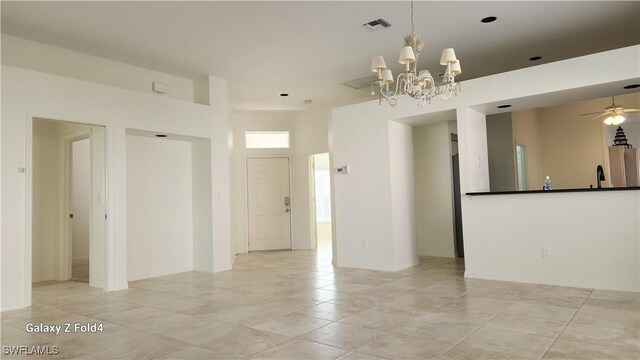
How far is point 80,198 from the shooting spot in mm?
7641

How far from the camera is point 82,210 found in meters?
7.73

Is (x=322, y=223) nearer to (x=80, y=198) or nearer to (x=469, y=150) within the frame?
(x=80, y=198)

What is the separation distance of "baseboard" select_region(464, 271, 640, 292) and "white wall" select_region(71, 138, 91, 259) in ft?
21.8

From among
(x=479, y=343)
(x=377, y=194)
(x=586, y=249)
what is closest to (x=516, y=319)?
(x=479, y=343)

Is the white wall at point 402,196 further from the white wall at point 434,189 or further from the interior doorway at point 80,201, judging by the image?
the interior doorway at point 80,201

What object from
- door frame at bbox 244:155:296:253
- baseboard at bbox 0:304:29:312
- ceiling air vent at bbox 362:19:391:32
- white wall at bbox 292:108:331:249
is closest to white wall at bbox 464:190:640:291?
ceiling air vent at bbox 362:19:391:32

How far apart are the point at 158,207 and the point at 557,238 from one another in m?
5.35

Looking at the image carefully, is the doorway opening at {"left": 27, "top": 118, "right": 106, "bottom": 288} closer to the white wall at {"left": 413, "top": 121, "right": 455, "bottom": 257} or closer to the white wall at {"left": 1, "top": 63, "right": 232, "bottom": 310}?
the white wall at {"left": 1, "top": 63, "right": 232, "bottom": 310}

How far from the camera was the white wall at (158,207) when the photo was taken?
5.97 meters

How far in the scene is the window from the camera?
30.1 feet

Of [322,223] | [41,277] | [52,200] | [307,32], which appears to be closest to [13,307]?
[41,277]

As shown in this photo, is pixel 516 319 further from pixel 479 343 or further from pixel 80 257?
pixel 80 257

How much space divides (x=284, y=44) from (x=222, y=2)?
1250 millimetres

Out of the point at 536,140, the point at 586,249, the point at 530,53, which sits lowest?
the point at 586,249
